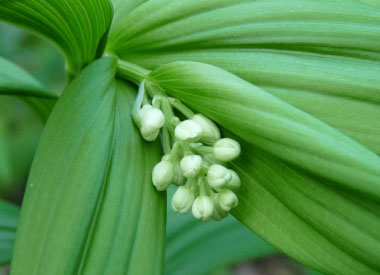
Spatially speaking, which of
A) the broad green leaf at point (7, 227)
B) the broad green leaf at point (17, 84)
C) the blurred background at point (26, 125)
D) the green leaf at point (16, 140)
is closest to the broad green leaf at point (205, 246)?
the broad green leaf at point (7, 227)

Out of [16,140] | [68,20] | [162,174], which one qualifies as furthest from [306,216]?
[16,140]

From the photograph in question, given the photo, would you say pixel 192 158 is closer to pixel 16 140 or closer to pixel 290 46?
pixel 290 46

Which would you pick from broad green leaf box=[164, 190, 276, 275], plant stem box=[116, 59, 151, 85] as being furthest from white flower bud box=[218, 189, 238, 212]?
broad green leaf box=[164, 190, 276, 275]

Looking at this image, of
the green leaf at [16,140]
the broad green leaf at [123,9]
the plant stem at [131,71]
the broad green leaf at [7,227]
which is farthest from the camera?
the green leaf at [16,140]

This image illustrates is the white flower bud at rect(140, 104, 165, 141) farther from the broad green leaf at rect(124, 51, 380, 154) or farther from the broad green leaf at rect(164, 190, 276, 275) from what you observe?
the broad green leaf at rect(164, 190, 276, 275)

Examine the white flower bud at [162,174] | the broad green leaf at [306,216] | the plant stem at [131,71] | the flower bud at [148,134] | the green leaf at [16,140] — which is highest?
the green leaf at [16,140]

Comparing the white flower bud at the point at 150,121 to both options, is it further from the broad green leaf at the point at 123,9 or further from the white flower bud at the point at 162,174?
the broad green leaf at the point at 123,9

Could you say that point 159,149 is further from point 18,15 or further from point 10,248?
point 10,248
